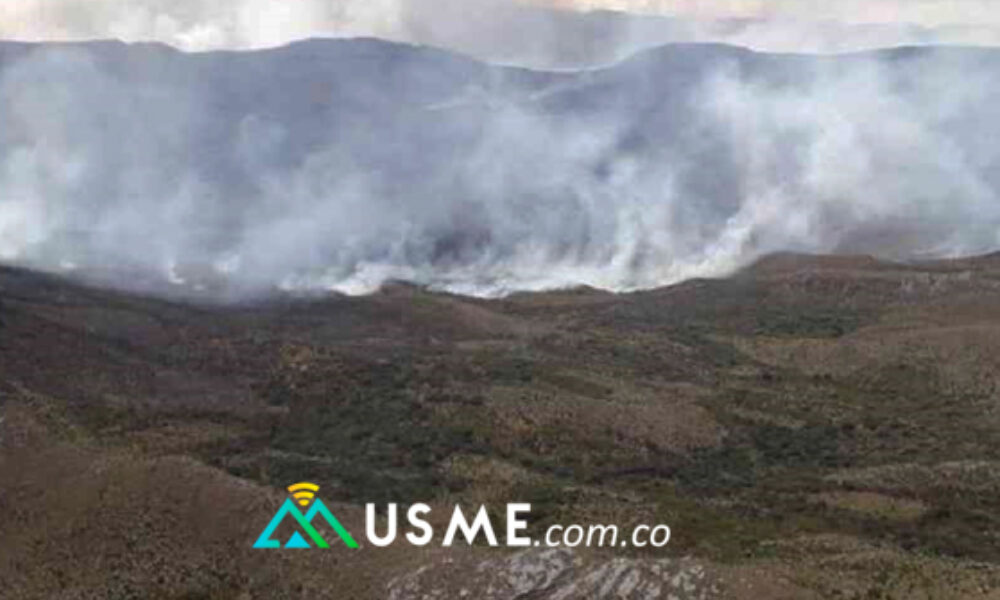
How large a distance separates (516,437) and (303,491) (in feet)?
72.3

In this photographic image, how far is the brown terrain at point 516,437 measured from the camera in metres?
64.0

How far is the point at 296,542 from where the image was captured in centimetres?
6719

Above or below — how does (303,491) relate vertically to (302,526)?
below

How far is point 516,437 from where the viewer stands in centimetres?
9662

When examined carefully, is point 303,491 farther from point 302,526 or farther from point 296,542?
point 296,542

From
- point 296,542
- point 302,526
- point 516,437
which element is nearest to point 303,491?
point 302,526

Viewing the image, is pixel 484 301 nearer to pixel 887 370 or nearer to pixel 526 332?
pixel 526 332

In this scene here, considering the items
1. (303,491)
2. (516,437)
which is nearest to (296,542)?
(303,491)

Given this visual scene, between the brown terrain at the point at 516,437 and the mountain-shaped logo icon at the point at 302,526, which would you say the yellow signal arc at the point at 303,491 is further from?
the brown terrain at the point at 516,437

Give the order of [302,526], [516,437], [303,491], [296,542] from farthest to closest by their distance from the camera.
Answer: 1. [516,437]
2. [303,491]
3. [302,526]
4. [296,542]

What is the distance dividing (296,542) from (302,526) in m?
1.99

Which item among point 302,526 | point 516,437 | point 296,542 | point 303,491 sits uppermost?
point 302,526

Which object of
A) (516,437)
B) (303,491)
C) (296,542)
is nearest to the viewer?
(296,542)

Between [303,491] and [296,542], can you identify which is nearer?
[296,542]
